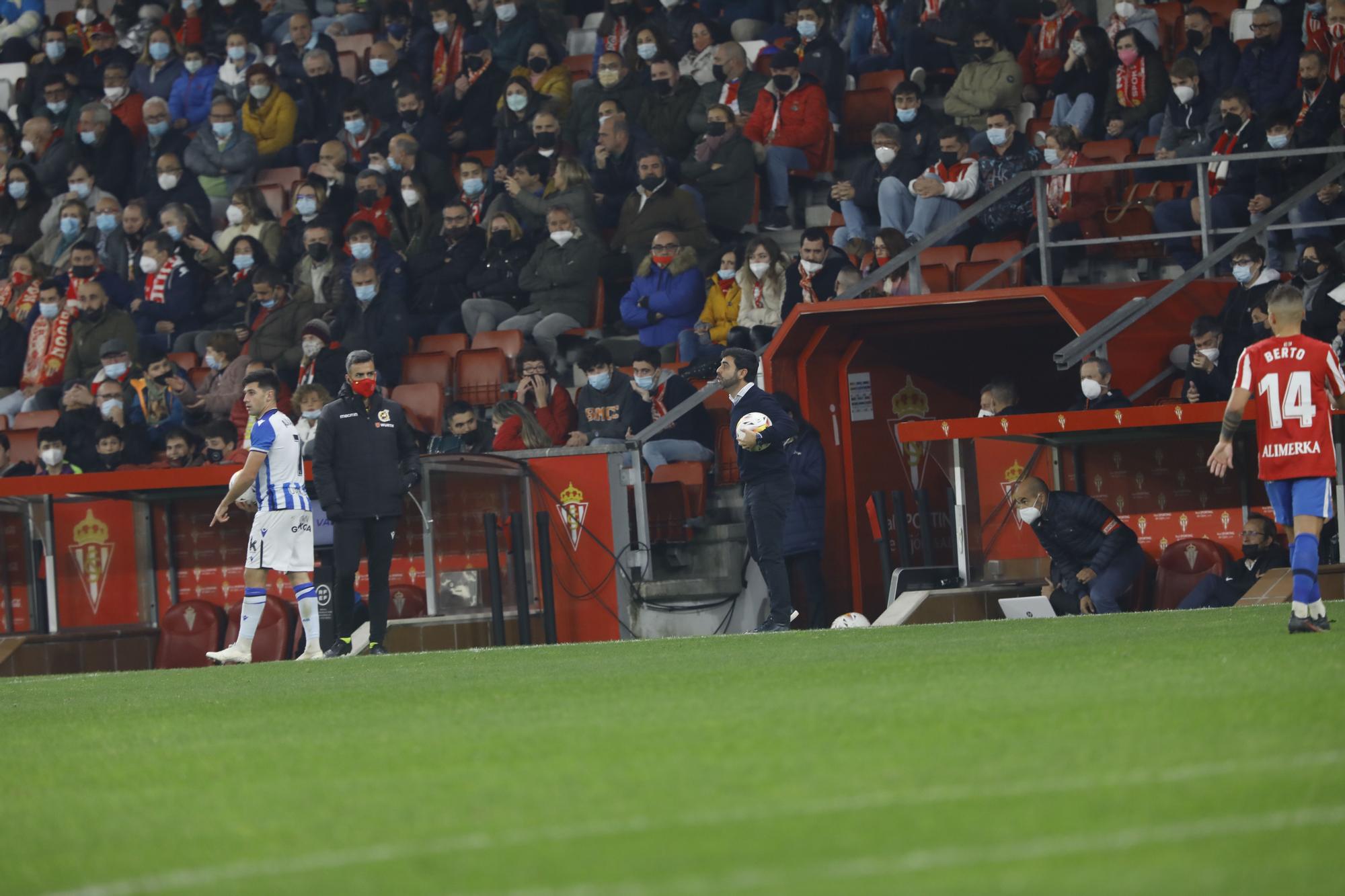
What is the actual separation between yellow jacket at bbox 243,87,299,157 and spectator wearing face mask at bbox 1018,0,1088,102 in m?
9.06

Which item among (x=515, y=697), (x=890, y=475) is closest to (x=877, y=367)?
(x=890, y=475)

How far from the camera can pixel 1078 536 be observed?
50.5 feet

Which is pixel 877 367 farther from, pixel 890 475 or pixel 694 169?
pixel 694 169

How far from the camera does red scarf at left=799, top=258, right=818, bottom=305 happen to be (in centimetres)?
1816

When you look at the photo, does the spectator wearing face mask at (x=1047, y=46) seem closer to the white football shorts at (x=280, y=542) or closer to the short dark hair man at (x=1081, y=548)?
the short dark hair man at (x=1081, y=548)

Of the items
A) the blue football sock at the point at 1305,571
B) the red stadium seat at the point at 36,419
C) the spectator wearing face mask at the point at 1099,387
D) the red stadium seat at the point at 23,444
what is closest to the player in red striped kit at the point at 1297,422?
the blue football sock at the point at 1305,571

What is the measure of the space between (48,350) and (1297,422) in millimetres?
16078

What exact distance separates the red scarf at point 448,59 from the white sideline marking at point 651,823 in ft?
63.0

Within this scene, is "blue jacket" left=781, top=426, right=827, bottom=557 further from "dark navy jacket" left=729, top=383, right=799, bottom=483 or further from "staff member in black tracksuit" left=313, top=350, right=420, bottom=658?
"staff member in black tracksuit" left=313, top=350, right=420, bottom=658

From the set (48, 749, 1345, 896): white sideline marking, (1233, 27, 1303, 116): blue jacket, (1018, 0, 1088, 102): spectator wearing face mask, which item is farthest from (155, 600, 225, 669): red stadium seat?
(48, 749, 1345, 896): white sideline marking

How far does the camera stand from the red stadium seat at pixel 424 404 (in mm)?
19188

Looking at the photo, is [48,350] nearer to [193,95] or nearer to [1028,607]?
[193,95]

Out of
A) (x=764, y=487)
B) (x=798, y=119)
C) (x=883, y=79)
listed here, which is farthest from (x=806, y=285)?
(x=764, y=487)

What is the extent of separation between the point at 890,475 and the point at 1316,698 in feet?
39.4
